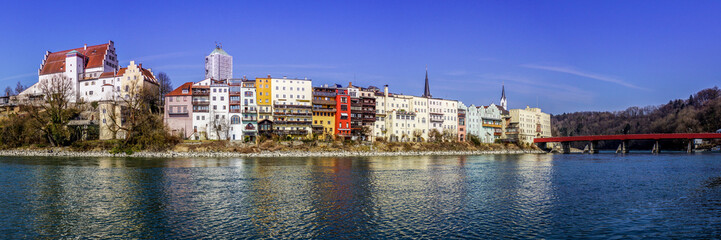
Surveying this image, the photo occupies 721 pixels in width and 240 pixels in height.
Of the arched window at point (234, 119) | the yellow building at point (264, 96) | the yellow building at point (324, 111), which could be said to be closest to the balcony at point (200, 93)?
the arched window at point (234, 119)

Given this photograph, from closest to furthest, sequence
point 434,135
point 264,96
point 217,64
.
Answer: point 264,96
point 434,135
point 217,64

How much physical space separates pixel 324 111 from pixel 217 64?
69.2 meters

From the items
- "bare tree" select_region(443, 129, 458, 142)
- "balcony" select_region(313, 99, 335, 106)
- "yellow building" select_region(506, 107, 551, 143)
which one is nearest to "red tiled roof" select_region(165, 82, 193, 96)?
"balcony" select_region(313, 99, 335, 106)

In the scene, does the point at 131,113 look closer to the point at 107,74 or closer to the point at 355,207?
the point at 107,74

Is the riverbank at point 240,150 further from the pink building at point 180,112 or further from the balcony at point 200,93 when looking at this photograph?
the balcony at point 200,93

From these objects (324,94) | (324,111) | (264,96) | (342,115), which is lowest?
(342,115)

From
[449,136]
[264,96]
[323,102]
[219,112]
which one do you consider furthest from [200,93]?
[449,136]

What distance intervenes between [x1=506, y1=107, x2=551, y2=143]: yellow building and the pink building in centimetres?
8098

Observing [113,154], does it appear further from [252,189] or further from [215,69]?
[215,69]

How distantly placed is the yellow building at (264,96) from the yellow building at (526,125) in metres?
67.1

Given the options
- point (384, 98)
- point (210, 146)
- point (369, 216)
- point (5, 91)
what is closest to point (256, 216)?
point (369, 216)

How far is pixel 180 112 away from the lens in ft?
287

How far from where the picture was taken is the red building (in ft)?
307

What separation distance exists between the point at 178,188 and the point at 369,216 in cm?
1575
